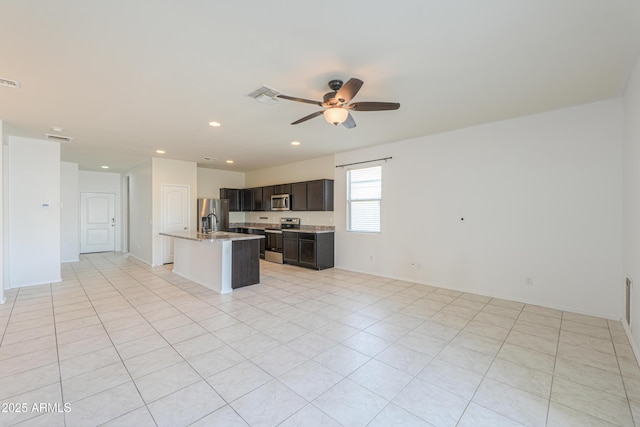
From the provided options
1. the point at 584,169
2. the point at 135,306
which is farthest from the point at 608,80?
the point at 135,306

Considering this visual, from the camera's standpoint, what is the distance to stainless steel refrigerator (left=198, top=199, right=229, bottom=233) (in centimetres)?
753

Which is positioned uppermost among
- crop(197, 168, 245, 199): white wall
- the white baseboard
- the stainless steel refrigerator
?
crop(197, 168, 245, 199): white wall

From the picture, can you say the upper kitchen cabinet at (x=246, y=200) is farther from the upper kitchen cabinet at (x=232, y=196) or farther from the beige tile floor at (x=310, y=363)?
the beige tile floor at (x=310, y=363)

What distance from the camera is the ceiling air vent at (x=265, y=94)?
300cm

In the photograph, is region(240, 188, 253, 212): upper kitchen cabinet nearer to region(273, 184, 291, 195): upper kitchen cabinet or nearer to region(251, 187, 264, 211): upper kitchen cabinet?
region(251, 187, 264, 211): upper kitchen cabinet

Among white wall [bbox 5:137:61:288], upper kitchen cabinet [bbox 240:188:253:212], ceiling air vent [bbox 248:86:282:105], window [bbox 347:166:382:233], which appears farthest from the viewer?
upper kitchen cabinet [bbox 240:188:253:212]

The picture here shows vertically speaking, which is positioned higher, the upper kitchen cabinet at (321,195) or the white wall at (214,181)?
the white wall at (214,181)

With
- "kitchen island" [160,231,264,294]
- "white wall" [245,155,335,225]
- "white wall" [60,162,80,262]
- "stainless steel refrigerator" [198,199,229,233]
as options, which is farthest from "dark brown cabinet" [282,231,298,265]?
"white wall" [60,162,80,262]

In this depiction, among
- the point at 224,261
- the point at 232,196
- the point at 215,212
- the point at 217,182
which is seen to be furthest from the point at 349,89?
the point at 217,182

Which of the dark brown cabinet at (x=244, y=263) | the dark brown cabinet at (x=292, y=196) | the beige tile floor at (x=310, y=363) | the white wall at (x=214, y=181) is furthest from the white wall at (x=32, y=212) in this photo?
the dark brown cabinet at (x=292, y=196)

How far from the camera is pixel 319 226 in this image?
689 centimetres

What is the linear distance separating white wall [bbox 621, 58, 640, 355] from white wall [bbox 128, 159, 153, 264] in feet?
26.5

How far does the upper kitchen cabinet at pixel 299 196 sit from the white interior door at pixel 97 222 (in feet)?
20.7

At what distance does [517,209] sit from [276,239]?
5257 mm
